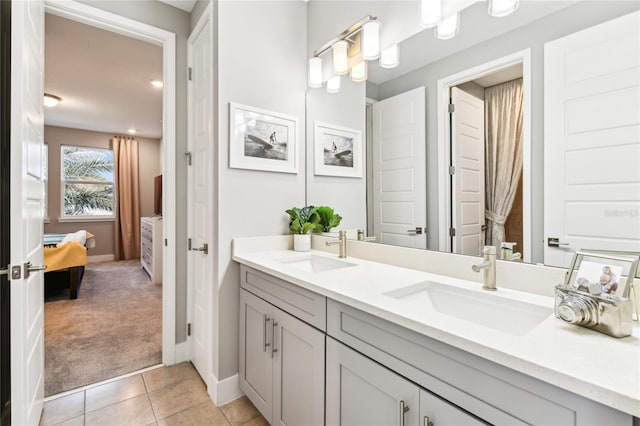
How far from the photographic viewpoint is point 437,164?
4.80 ft

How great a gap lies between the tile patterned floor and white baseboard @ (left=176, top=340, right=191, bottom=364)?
22cm

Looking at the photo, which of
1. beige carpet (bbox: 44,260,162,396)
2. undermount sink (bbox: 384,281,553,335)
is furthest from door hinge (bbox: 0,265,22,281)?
undermount sink (bbox: 384,281,553,335)

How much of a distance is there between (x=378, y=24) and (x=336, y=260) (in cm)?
135

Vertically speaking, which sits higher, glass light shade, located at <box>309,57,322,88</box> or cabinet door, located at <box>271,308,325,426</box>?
glass light shade, located at <box>309,57,322,88</box>

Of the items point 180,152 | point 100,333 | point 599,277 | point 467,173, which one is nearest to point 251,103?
point 180,152

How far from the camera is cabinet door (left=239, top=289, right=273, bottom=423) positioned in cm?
159

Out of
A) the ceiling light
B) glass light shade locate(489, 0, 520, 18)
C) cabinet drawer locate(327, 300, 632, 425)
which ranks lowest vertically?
cabinet drawer locate(327, 300, 632, 425)

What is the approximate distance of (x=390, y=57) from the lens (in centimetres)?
166

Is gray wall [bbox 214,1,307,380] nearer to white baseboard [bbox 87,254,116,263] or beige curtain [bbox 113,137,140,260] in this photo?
beige curtain [bbox 113,137,140,260]

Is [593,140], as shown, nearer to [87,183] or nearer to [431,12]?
Result: [431,12]

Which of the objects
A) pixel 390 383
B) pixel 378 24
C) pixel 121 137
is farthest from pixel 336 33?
pixel 121 137

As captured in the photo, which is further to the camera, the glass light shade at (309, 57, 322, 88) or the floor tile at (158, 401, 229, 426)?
the glass light shade at (309, 57, 322, 88)

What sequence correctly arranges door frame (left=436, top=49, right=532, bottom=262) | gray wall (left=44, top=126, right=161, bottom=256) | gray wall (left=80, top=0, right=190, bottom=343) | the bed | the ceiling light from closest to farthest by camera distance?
door frame (left=436, top=49, right=532, bottom=262), gray wall (left=80, top=0, right=190, bottom=343), the bed, the ceiling light, gray wall (left=44, top=126, right=161, bottom=256)

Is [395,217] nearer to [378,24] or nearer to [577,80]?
[577,80]
